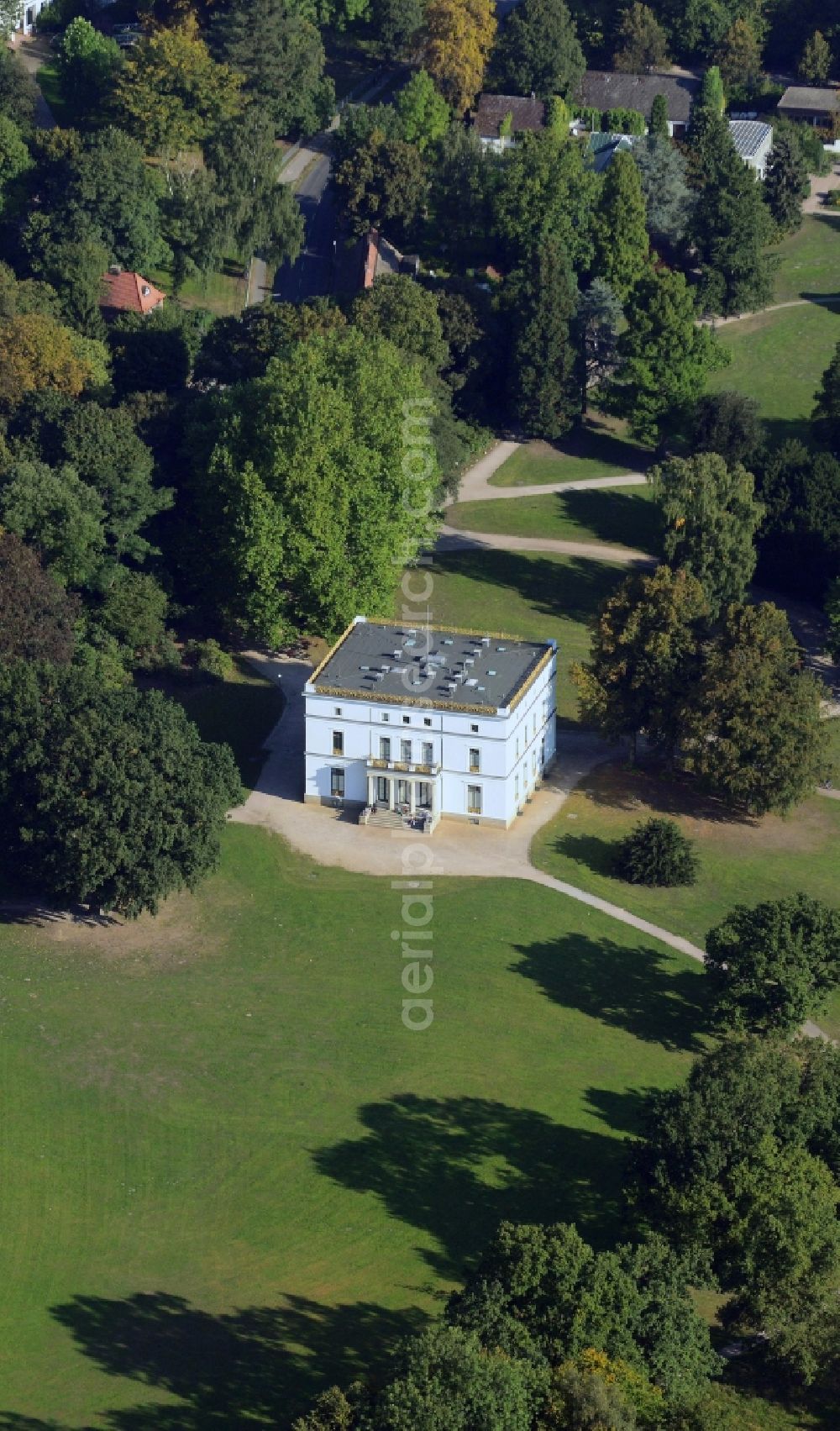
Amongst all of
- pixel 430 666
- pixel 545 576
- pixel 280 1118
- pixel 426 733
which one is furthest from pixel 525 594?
pixel 280 1118

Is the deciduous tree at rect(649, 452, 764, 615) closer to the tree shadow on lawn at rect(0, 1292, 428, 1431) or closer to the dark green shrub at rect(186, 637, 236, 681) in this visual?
the dark green shrub at rect(186, 637, 236, 681)

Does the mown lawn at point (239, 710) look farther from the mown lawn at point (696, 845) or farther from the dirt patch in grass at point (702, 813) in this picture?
the dirt patch in grass at point (702, 813)

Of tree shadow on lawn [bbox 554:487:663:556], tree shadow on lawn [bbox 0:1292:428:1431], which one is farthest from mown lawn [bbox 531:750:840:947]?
tree shadow on lawn [bbox 0:1292:428:1431]

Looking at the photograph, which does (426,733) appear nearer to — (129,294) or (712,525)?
(712,525)

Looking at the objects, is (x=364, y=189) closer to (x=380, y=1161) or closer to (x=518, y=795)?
(x=518, y=795)

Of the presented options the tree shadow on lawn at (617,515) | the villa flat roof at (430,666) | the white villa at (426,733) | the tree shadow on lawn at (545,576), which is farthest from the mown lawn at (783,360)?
the white villa at (426,733)

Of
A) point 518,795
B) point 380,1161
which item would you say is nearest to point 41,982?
point 380,1161
